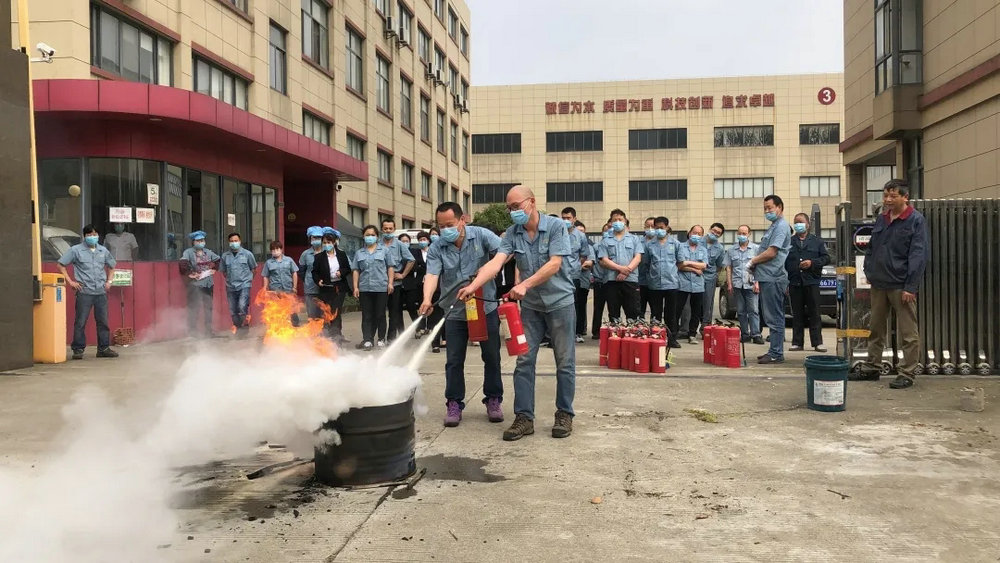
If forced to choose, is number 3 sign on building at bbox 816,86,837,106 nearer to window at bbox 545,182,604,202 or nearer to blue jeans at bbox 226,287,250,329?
window at bbox 545,182,604,202

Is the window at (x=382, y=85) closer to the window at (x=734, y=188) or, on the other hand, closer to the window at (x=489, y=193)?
the window at (x=489, y=193)

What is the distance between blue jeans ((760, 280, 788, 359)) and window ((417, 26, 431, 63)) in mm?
30228

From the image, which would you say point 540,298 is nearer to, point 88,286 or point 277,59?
point 88,286

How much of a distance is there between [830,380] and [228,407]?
5096 millimetres

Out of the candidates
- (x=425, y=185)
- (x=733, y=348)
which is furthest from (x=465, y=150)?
(x=733, y=348)

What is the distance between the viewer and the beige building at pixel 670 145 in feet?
189

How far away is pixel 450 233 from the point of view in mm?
6469

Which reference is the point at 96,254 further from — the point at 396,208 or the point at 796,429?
the point at 396,208

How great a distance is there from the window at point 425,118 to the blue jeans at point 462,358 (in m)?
32.2

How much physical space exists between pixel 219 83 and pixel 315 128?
6097mm

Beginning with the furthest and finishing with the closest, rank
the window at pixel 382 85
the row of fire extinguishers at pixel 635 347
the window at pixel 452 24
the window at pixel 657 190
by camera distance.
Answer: the window at pixel 657 190
the window at pixel 452 24
the window at pixel 382 85
the row of fire extinguishers at pixel 635 347

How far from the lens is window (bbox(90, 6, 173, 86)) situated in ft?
45.6

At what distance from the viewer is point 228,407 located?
4488 millimetres

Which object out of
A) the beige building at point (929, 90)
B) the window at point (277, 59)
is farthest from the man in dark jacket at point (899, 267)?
the window at point (277, 59)
